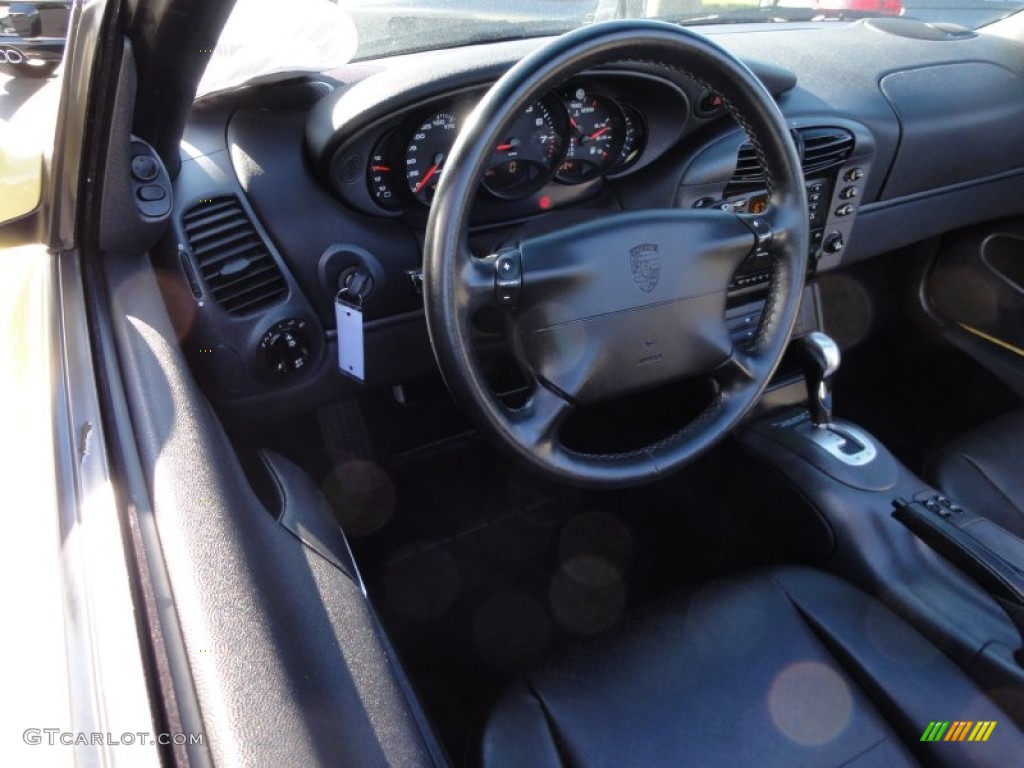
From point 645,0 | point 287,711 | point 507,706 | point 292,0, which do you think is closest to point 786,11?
point 645,0

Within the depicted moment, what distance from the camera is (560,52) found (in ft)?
3.58

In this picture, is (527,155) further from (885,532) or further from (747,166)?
(885,532)

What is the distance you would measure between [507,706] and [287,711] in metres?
0.57

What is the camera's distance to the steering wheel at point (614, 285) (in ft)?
3.61

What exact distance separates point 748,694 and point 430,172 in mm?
1062

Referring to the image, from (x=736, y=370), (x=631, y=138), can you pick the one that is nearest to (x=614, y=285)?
(x=736, y=370)

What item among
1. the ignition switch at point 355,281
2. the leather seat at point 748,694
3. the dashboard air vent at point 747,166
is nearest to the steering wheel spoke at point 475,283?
the ignition switch at point 355,281

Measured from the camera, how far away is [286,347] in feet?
4.94

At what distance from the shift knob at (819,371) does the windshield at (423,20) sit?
968mm

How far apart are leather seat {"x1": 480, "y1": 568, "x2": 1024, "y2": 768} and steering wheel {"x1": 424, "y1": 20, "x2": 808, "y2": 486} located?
0.93ft

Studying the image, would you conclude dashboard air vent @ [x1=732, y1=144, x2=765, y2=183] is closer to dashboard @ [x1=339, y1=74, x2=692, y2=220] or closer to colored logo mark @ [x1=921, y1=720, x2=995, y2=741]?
dashboard @ [x1=339, y1=74, x2=692, y2=220]

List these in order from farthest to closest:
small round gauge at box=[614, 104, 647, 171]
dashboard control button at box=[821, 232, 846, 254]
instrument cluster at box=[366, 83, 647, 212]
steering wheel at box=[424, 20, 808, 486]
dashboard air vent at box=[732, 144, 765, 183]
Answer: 1. dashboard control button at box=[821, 232, 846, 254]
2. dashboard air vent at box=[732, 144, 765, 183]
3. small round gauge at box=[614, 104, 647, 171]
4. instrument cluster at box=[366, 83, 647, 212]
5. steering wheel at box=[424, 20, 808, 486]

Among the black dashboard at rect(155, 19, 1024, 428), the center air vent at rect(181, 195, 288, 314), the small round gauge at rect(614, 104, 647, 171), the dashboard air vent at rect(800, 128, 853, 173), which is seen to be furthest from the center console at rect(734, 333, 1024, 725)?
the center air vent at rect(181, 195, 288, 314)

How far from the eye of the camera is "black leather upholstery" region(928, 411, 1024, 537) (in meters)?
1.80
